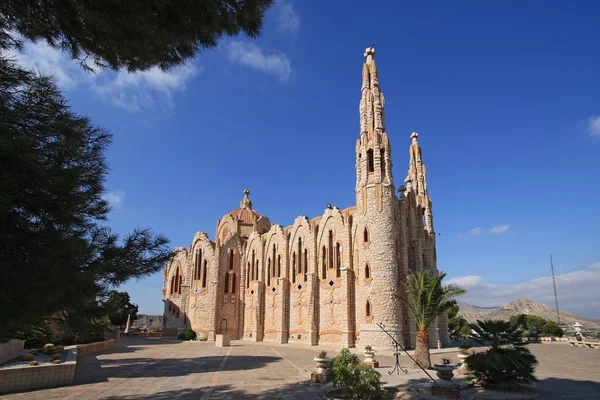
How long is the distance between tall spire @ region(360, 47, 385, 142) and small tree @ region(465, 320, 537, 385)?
1834 cm

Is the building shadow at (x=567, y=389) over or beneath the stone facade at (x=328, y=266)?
beneath

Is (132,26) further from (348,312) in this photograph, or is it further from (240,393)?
(348,312)

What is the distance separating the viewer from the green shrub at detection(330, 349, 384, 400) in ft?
29.8

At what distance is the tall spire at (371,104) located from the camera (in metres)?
28.7

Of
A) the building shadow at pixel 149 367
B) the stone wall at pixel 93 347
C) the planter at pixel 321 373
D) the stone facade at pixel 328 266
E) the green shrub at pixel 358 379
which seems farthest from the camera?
the stone facade at pixel 328 266

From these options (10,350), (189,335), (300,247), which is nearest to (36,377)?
(10,350)

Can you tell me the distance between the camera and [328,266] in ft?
101

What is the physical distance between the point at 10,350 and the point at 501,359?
18673 mm

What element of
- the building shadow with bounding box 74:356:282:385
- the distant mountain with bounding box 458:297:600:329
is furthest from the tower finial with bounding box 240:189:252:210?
the distant mountain with bounding box 458:297:600:329

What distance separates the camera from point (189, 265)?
43.6m

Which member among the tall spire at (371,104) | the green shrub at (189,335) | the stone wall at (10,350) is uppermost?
the tall spire at (371,104)

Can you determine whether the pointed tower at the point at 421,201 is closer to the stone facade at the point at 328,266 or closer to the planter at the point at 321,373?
the stone facade at the point at 328,266

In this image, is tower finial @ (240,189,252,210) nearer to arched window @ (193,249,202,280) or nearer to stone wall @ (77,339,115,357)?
arched window @ (193,249,202,280)

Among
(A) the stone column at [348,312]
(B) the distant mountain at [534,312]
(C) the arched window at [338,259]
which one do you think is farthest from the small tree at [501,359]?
(B) the distant mountain at [534,312]
